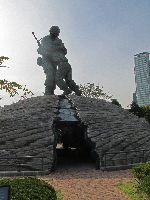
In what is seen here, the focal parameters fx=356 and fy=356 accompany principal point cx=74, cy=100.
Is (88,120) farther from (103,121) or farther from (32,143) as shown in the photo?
(32,143)

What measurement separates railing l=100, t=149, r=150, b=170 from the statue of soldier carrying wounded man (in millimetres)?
11230

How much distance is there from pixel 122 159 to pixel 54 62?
1242 centimetres

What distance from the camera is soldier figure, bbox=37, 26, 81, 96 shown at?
29391mm

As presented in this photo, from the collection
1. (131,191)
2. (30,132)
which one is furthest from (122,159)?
(131,191)

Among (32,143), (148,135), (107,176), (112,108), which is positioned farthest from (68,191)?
(112,108)

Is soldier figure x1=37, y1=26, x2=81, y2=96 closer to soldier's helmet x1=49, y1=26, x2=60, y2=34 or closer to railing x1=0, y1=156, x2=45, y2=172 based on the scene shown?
soldier's helmet x1=49, y1=26, x2=60, y2=34

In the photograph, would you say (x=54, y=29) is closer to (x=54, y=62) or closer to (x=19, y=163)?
(x=54, y=62)

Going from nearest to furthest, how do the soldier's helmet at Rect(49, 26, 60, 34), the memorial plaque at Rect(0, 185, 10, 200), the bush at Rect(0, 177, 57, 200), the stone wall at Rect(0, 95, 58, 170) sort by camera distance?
the memorial plaque at Rect(0, 185, 10, 200)
the bush at Rect(0, 177, 57, 200)
the stone wall at Rect(0, 95, 58, 170)
the soldier's helmet at Rect(49, 26, 60, 34)

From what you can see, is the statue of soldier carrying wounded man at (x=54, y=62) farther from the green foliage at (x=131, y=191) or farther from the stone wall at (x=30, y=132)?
the green foliage at (x=131, y=191)

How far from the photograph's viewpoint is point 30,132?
2153 cm

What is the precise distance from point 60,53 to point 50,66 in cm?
142

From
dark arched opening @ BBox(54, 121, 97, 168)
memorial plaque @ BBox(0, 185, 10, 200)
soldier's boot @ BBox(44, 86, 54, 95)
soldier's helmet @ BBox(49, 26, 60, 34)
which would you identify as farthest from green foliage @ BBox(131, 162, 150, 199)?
soldier's helmet @ BBox(49, 26, 60, 34)

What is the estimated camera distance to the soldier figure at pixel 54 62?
1157 inches

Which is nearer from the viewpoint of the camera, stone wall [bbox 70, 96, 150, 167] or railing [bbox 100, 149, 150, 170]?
railing [bbox 100, 149, 150, 170]
